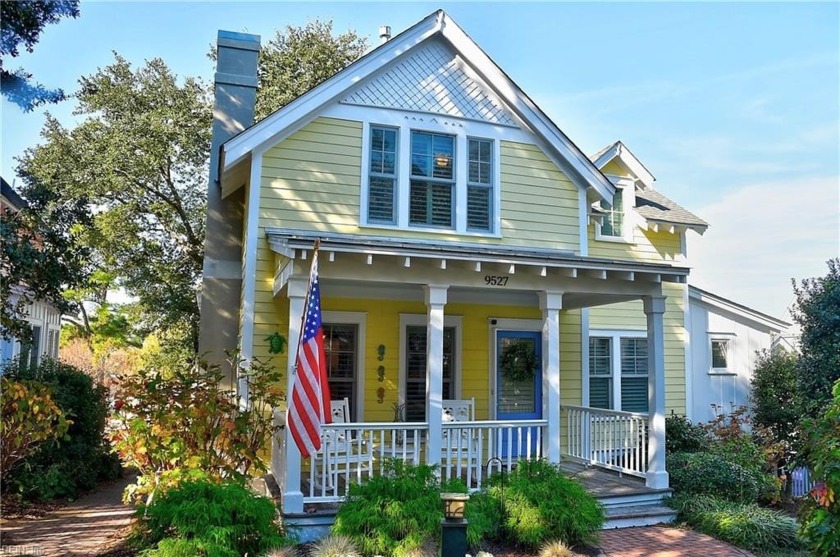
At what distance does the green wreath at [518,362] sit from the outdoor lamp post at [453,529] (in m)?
5.20

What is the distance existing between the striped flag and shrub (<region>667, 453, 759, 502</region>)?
568cm

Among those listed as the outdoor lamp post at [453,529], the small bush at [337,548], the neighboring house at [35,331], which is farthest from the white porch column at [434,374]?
the neighboring house at [35,331]

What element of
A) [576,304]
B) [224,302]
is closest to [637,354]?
[576,304]

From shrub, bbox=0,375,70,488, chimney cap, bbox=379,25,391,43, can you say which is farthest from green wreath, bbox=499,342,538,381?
shrub, bbox=0,375,70,488

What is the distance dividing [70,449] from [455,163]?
8.30 m

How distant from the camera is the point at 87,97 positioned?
20609 mm

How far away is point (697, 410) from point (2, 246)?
13.1 meters

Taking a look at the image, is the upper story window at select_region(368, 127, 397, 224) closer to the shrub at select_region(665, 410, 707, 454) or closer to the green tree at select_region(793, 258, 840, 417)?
the shrub at select_region(665, 410, 707, 454)

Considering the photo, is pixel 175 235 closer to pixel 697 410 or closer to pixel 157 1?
pixel 157 1

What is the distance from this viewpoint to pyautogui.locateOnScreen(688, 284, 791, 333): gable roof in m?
13.5

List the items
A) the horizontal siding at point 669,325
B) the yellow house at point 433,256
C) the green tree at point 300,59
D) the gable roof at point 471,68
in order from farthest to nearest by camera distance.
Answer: the green tree at point 300,59 < the horizontal siding at point 669,325 < the gable roof at point 471,68 < the yellow house at point 433,256

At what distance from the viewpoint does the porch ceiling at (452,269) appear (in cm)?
755

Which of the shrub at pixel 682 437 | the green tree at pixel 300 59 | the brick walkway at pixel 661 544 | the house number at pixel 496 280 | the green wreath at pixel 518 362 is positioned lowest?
the brick walkway at pixel 661 544

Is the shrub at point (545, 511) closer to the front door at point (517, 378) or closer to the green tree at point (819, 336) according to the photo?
the front door at point (517, 378)
